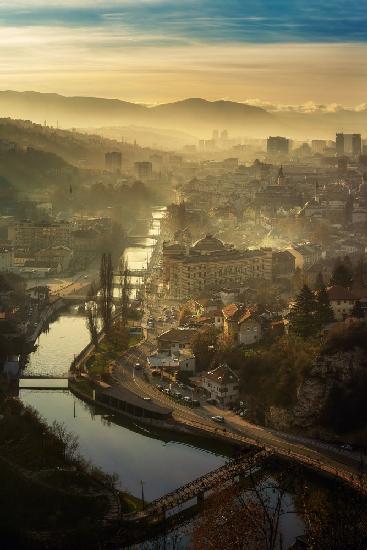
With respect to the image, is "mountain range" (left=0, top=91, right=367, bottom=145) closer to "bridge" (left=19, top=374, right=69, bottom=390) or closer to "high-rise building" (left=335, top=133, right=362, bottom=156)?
"high-rise building" (left=335, top=133, right=362, bottom=156)

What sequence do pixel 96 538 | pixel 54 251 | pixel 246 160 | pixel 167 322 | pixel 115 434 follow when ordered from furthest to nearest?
pixel 246 160 < pixel 54 251 < pixel 167 322 < pixel 115 434 < pixel 96 538

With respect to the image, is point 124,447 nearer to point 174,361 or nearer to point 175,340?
point 174,361

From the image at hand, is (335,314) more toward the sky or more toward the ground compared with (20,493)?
more toward the sky

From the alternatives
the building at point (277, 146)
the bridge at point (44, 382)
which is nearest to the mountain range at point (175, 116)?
the building at point (277, 146)

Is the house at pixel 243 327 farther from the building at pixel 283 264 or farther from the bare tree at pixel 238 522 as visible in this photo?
the building at pixel 283 264

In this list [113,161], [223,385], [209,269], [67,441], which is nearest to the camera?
[67,441]

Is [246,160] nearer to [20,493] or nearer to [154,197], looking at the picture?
[154,197]

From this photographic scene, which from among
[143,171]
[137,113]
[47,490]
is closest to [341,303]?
[47,490]

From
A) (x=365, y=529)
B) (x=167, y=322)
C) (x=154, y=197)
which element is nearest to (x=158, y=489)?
(x=365, y=529)
